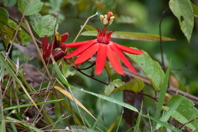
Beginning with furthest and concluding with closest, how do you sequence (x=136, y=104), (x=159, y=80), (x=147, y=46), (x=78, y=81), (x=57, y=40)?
1. (x=147, y=46)
2. (x=78, y=81)
3. (x=136, y=104)
4. (x=159, y=80)
5. (x=57, y=40)

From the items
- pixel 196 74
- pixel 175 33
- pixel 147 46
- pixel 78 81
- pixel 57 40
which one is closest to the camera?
pixel 57 40

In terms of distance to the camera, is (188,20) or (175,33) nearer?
(188,20)

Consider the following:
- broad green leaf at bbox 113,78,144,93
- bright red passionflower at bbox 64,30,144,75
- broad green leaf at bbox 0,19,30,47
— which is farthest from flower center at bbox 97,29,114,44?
broad green leaf at bbox 0,19,30,47

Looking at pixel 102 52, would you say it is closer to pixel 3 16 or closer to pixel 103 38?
pixel 103 38

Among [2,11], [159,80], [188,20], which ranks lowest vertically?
[159,80]

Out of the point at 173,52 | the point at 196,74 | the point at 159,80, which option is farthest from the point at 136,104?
the point at 173,52

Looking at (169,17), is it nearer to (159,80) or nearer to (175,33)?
(175,33)
